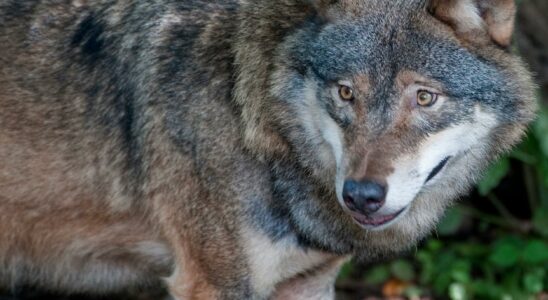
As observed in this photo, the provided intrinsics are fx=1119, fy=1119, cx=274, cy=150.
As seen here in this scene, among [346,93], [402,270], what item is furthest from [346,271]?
[346,93]

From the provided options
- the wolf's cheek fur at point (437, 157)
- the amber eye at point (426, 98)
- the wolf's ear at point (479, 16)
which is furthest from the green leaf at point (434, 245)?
the amber eye at point (426, 98)

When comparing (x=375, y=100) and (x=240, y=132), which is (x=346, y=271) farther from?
(x=375, y=100)

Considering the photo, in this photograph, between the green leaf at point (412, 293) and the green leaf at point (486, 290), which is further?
the green leaf at point (412, 293)

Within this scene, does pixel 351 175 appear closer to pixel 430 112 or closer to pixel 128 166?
pixel 430 112

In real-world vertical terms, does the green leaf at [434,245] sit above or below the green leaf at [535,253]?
below

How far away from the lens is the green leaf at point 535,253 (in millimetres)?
6215

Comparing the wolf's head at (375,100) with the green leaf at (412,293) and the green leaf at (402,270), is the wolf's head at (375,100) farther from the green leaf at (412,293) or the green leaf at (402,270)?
the green leaf at (402,270)

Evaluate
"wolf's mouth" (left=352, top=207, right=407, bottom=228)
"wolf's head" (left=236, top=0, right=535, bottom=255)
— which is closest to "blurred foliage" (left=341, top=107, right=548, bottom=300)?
"wolf's head" (left=236, top=0, right=535, bottom=255)

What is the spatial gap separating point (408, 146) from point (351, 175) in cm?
24

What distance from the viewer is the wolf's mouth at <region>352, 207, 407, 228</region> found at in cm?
413

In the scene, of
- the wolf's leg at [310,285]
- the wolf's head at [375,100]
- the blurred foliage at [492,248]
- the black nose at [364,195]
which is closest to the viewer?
the black nose at [364,195]

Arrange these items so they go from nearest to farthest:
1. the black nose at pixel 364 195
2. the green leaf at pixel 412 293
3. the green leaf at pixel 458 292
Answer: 1. the black nose at pixel 364 195
2. the green leaf at pixel 458 292
3. the green leaf at pixel 412 293

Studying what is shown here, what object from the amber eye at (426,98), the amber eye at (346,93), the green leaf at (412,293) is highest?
the amber eye at (426,98)

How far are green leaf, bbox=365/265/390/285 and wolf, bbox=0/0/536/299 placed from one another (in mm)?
1383
